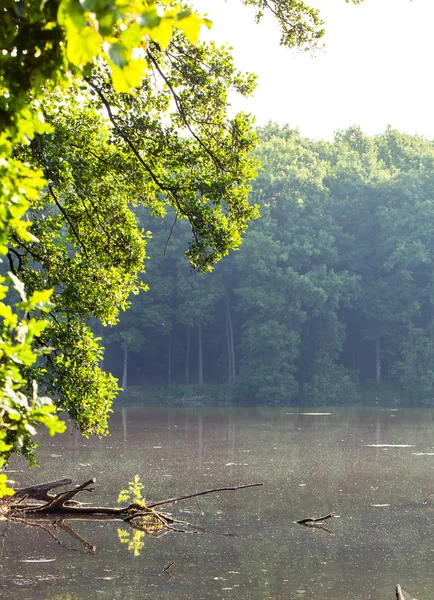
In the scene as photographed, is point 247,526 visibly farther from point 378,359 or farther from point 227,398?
point 378,359

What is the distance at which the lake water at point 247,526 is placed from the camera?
9797mm

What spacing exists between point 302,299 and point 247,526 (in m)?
44.0

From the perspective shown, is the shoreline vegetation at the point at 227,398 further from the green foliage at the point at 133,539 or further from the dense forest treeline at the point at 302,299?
the green foliage at the point at 133,539

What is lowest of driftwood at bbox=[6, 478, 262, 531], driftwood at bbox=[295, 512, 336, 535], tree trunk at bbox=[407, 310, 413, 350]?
driftwood at bbox=[295, 512, 336, 535]

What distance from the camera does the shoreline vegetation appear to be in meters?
52.6

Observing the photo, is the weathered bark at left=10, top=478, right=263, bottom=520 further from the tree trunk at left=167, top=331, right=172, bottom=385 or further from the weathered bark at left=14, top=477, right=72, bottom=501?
the tree trunk at left=167, top=331, right=172, bottom=385

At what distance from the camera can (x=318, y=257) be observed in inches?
2379

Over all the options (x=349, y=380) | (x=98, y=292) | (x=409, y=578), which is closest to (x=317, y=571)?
(x=409, y=578)

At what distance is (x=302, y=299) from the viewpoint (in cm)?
5691

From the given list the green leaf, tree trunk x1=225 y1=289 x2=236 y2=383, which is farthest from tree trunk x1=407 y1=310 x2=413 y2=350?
the green leaf

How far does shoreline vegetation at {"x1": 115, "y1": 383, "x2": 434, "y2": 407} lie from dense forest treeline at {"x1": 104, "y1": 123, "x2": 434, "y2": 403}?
0.93 feet

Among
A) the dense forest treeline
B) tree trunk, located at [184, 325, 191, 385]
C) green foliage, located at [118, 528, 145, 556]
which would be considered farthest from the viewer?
tree trunk, located at [184, 325, 191, 385]

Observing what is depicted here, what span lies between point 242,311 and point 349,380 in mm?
8796

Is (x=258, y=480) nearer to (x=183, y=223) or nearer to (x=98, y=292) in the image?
(x=98, y=292)
